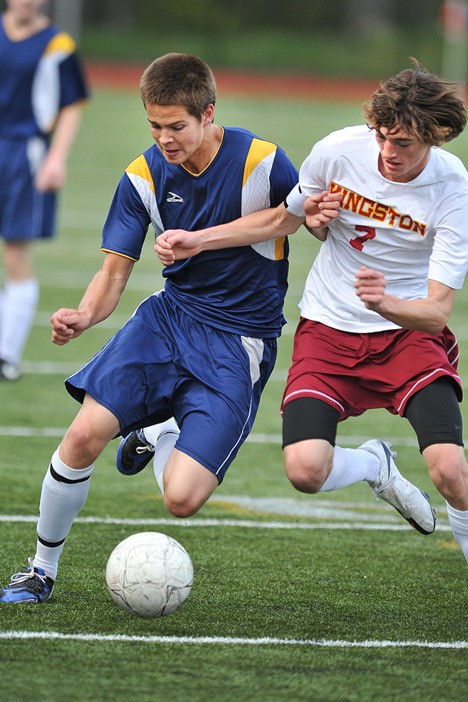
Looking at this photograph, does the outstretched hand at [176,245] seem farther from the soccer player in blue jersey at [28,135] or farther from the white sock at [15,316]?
the white sock at [15,316]

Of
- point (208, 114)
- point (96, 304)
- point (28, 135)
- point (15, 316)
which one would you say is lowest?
point (15, 316)

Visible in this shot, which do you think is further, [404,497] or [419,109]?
[404,497]

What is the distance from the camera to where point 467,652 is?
4.24m

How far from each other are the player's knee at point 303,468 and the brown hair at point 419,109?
4.02 feet

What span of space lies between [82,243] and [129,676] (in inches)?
463

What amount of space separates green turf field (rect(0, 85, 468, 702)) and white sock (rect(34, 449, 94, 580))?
0.58 ft

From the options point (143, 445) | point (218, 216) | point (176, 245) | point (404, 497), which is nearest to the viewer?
point (176, 245)

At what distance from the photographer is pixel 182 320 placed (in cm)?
494

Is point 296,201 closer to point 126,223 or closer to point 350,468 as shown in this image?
point 126,223

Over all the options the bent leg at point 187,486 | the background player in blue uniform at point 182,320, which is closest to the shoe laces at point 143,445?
the background player in blue uniform at point 182,320

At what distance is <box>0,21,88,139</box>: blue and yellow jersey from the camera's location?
8703 mm

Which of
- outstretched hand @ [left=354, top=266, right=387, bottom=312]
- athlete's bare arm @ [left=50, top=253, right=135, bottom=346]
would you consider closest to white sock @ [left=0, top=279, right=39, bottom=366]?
athlete's bare arm @ [left=50, top=253, right=135, bottom=346]

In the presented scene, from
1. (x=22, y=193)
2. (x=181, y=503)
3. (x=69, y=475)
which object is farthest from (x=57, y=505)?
(x=22, y=193)

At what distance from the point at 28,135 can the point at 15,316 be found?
128 centimetres
